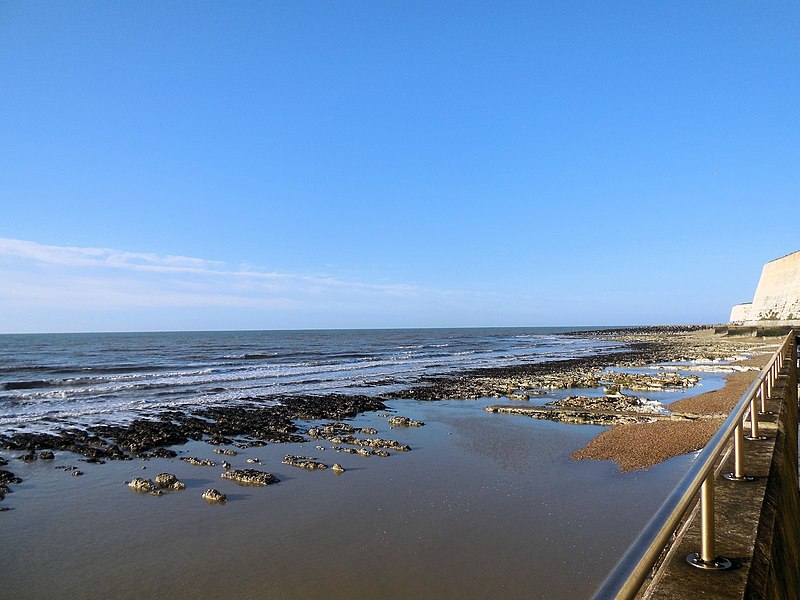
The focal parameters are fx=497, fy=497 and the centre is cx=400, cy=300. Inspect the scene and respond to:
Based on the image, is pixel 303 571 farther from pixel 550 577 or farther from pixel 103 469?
pixel 103 469

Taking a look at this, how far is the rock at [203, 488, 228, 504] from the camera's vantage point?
914cm

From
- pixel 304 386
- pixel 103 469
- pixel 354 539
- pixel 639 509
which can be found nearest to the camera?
pixel 354 539

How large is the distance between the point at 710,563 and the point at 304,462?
31.8 feet

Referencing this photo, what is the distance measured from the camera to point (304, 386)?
2766 centimetres

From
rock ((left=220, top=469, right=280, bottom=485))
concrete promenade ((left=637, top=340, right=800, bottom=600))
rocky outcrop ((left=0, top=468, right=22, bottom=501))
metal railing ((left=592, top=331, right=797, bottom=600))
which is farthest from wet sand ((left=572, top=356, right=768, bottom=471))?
rocky outcrop ((left=0, top=468, right=22, bottom=501))

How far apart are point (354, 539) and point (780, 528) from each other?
5.32 meters

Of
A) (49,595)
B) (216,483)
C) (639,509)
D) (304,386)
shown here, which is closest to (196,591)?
(49,595)

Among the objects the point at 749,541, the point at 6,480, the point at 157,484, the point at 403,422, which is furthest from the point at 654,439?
the point at 6,480

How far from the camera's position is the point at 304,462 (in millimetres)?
11477

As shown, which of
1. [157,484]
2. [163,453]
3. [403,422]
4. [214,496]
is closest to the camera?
[214,496]

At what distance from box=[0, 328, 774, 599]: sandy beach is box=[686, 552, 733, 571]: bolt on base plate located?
10.7 feet

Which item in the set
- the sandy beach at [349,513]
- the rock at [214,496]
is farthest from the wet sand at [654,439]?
the rock at [214,496]

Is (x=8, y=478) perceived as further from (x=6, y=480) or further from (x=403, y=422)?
(x=403, y=422)

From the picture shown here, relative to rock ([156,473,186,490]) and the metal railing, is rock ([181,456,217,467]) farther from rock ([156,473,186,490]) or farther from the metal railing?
the metal railing
